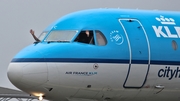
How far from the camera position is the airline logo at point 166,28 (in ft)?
114

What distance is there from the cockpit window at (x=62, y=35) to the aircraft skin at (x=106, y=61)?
42mm

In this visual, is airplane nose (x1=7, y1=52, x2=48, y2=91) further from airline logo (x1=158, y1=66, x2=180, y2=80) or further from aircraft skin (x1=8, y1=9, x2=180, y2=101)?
airline logo (x1=158, y1=66, x2=180, y2=80)

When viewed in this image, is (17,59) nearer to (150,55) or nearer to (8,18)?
(150,55)

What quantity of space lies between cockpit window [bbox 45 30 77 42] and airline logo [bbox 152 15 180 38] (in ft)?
9.35

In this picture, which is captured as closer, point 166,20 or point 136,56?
point 136,56

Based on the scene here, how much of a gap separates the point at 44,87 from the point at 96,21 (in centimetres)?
279

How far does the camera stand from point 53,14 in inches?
1735

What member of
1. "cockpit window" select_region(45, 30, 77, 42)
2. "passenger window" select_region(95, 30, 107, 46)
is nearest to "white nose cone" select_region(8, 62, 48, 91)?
"cockpit window" select_region(45, 30, 77, 42)

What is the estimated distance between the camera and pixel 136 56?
33.7 metres

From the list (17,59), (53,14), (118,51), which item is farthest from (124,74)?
(53,14)

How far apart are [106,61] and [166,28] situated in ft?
9.18

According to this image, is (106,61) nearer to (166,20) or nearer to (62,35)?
(62,35)

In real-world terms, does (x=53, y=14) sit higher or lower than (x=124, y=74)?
higher

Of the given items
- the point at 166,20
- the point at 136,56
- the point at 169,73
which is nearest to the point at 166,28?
the point at 166,20
